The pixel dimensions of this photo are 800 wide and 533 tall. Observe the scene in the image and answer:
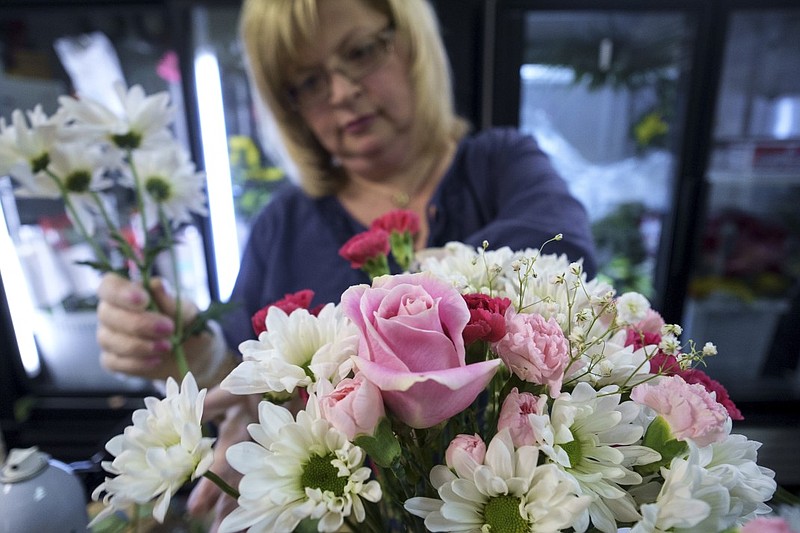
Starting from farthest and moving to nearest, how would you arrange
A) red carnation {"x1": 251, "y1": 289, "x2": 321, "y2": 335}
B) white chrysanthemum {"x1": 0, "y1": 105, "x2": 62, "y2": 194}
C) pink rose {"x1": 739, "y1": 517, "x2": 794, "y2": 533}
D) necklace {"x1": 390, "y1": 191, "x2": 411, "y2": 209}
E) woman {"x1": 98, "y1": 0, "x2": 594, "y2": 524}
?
necklace {"x1": 390, "y1": 191, "x2": 411, "y2": 209}, woman {"x1": 98, "y1": 0, "x2": 594, "y2": 524}, white chrysanthemum {"x1": 0, "y1": 105, "x2": 62, "y2": 194}, red carnation {"x1": 251, "y1": 289, "x2": 321, "y2": 335}, pink rose {"x1": 739, "y1": 517, "x2": 794, "y2": 533}

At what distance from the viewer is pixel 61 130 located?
1.38 feet

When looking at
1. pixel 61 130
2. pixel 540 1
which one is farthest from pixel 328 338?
pixel 540 1

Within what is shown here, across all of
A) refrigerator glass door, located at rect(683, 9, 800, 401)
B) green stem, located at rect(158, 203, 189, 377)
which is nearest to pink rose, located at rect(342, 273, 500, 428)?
green stem, located at rect(158, 203, 189, 377)

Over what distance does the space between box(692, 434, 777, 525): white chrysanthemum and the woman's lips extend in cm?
65

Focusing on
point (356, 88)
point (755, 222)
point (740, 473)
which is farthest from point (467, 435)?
point (755, 222)

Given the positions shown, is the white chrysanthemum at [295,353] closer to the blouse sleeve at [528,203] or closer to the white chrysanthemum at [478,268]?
the white chrysanthemum at [478,268]

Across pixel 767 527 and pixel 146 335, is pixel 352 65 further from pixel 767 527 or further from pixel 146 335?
pixel 767 527

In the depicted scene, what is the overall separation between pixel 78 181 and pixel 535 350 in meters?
0.48

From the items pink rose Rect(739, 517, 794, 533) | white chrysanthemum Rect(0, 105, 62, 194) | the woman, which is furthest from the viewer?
the woman

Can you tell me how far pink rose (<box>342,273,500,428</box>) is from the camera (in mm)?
180

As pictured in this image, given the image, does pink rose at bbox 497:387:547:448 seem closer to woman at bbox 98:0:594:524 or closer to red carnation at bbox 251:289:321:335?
red carnation at bbox 251:289:321:335

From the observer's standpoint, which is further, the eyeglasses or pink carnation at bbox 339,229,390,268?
the eyeglasses

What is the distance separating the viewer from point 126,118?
1.50 feet

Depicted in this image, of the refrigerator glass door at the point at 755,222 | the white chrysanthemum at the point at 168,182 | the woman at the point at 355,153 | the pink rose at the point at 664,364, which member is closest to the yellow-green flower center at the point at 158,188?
the white chrysanthemum at the point at 168,182
